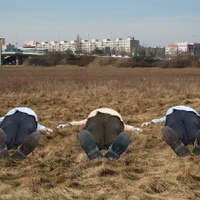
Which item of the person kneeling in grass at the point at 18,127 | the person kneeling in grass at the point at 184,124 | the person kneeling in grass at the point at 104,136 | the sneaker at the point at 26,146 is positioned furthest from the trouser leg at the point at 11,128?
the person kneeling in grass at the point at 184,124

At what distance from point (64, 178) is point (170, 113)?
287cm

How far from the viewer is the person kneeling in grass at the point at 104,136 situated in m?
4.82

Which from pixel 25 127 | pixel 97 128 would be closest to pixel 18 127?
pixel 25 127

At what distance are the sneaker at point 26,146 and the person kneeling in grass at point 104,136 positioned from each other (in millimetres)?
605

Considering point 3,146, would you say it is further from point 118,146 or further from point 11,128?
point 118,146


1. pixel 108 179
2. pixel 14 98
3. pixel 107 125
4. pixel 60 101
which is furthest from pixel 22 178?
pixel 14 98

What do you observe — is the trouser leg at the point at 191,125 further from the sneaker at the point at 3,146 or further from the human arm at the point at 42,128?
the sneaker at the point at 3,146

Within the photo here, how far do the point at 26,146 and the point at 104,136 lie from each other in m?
1.35

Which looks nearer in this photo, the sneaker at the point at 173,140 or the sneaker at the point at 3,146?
the sneaker at the point at 3,146

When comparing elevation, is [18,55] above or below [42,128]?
above

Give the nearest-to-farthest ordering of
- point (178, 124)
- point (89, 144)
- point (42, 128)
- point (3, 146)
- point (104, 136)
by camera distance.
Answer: point (3, 146) < point (89, 144) < point (104, 136) < point (178, 124) < point (42, 128)

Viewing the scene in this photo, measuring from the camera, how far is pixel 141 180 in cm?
409

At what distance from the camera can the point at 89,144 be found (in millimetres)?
4832

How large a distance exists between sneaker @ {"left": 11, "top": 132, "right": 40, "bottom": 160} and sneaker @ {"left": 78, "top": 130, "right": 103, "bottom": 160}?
61 cm
